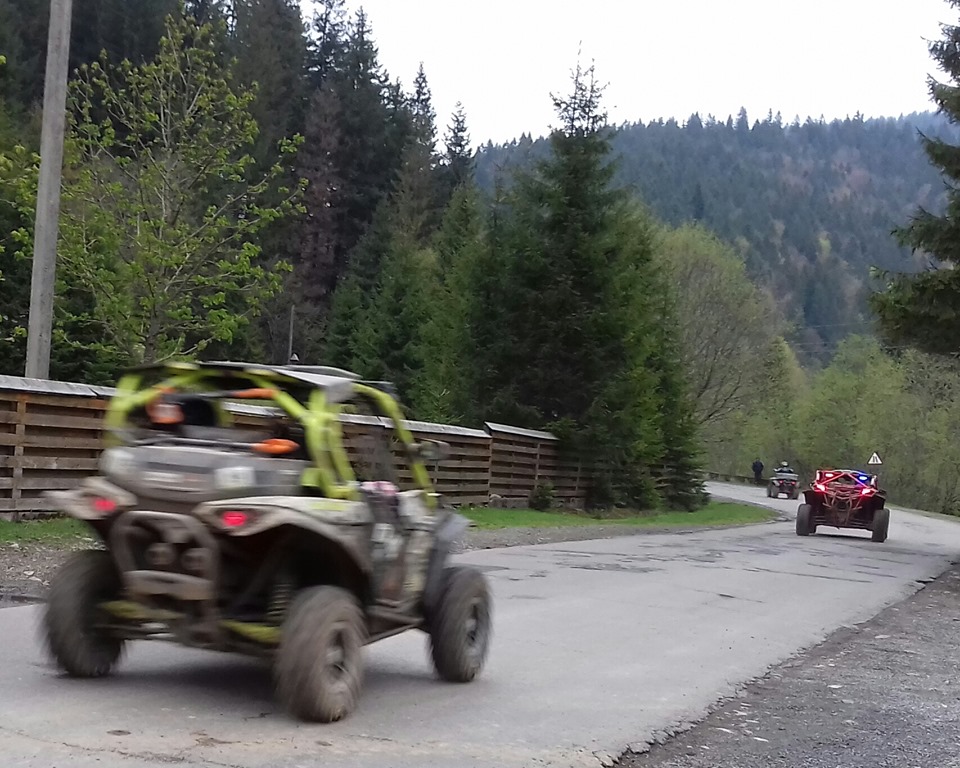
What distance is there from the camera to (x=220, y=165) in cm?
2314

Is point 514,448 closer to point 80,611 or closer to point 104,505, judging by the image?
point 80,611

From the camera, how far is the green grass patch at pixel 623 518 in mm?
23422

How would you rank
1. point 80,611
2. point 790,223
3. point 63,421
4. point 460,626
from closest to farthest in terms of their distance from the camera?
1. point 80,611
2. point 460,626
3. point 63,421
4. point 790,223

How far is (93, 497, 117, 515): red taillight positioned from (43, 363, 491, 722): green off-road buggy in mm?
10

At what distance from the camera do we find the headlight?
6.19 metres

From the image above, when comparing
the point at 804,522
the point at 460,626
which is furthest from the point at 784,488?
the point at 460,626

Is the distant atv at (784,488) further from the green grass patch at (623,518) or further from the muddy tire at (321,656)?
the muddy tire at (321,656)

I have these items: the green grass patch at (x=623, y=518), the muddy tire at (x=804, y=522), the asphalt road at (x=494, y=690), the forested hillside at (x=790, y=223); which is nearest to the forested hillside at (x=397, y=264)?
the green grass patch at (x=623, y=518)

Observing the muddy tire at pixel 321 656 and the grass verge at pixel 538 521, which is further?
the grass verge at pixel 538 521

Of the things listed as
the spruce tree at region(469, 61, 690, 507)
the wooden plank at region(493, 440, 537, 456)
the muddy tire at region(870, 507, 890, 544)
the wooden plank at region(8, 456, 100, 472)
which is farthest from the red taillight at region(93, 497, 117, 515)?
the spruce tree at region(469, 61, 690, 507)

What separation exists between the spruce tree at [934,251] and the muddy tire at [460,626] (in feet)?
55.6

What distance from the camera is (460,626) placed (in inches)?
302

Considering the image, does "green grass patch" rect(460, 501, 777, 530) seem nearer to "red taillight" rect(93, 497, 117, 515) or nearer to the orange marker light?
the orange marker light

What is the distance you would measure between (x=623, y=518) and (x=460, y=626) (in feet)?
75.5
